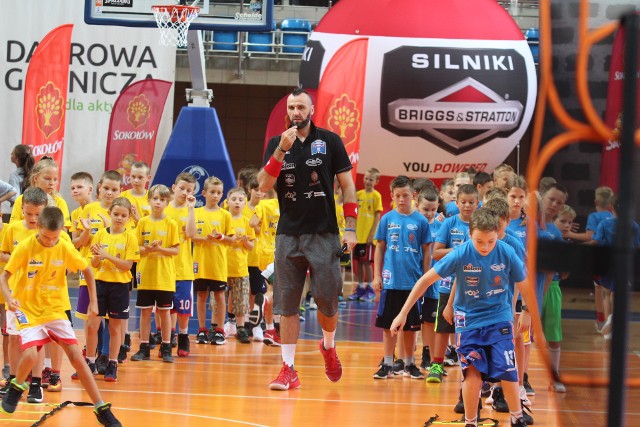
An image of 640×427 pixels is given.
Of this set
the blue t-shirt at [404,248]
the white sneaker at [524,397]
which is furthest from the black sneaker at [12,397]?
the blue t-shirt at [404,248]

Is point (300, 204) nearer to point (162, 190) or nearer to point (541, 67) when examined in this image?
point (162, 190)

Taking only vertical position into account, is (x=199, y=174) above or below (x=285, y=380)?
above

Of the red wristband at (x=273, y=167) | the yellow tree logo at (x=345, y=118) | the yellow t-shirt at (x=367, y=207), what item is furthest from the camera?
the yellow t-shirt at (x=367, y=207)

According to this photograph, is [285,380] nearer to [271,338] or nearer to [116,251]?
[116,251]

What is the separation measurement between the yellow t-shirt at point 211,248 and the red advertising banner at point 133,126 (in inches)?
203

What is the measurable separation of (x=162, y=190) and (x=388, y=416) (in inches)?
128

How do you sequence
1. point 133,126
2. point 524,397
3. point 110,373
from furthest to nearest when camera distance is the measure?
point 133,126, point 110,373, point 524,397

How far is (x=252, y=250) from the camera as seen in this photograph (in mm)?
11289

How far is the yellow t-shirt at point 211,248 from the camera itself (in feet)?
34.4

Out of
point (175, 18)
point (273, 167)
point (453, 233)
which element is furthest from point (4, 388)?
point (175, 18)

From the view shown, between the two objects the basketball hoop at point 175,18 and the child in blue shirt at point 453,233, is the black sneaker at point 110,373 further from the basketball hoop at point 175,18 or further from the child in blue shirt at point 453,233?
the basketball hoop at point 175,18

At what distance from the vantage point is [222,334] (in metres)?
10.7

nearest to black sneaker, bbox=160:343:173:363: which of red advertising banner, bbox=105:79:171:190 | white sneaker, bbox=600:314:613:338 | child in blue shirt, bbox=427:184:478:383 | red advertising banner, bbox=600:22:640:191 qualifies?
child in blue shirt, bbox=427:184:478:383

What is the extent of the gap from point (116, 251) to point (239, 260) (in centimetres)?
268
